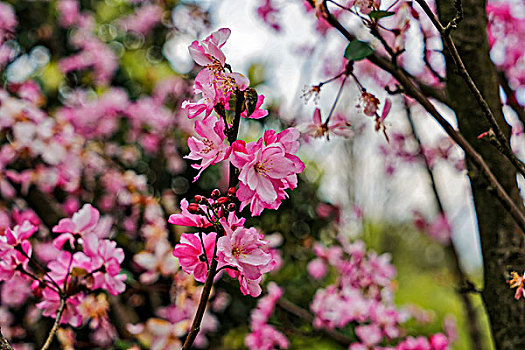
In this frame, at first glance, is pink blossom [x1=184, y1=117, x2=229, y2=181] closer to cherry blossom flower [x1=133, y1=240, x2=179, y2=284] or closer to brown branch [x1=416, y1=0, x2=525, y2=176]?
brown branch [x1=416, y1=0, x2=525, y2=176]

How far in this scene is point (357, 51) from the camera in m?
0.60

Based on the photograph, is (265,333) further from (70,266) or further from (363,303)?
(70,266)

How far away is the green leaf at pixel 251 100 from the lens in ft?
1.74

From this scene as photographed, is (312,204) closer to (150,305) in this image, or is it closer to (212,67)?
(150,305)

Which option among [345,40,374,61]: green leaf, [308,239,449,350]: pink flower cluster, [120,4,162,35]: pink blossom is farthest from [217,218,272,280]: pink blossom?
[120,4,162,35]: pink blossom

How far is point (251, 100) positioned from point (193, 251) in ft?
0.64

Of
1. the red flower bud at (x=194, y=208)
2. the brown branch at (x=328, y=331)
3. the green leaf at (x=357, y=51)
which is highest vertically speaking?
the green leaf at (x=357, y=51)

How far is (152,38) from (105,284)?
90.4 inches

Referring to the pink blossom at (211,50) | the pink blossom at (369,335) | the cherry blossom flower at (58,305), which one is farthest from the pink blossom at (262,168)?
the pink blossom at (369,335)

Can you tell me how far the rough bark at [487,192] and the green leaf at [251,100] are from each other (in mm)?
444

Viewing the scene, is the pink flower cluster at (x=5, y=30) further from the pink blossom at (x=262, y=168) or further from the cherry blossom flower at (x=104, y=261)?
the pink blossom at (x=262, y=168)

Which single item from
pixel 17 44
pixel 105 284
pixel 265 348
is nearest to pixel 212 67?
pixel 105 284

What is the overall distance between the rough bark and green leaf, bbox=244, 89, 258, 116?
44cm

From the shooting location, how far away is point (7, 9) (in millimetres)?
2129
